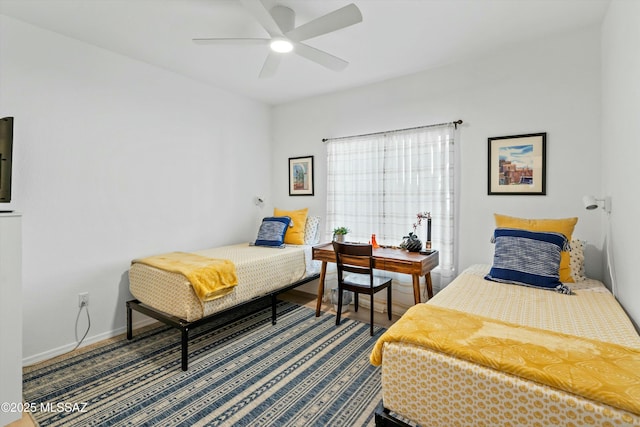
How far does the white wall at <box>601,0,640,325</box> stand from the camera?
65.0 inches

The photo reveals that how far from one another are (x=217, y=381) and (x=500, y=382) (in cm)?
183

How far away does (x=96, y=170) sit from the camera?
110 inches

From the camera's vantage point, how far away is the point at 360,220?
3846 millimetres

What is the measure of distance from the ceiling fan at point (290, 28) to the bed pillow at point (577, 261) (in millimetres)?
2352

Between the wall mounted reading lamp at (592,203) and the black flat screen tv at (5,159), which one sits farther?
the wall mounted reading lamp at (592,203)

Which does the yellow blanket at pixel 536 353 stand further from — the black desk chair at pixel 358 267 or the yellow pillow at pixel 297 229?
the yellow pillow at pixel 297 229

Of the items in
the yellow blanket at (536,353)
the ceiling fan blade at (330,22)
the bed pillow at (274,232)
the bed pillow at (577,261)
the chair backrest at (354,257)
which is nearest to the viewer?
the yellow blanket at (536,353)

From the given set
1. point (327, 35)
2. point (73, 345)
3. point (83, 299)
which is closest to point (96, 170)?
point (83, 299)

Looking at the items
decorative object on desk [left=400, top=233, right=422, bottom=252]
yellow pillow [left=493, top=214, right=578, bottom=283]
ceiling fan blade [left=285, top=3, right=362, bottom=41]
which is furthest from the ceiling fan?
yellow pillow [left=493, top=214, right=578, bottom=283]

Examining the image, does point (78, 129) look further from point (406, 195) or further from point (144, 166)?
point (406, 195)

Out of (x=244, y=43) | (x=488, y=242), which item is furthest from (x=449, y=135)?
(x=244, y=43)

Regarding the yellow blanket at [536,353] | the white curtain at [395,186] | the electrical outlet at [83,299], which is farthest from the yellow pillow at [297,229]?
the yellow blanket at [536,353]

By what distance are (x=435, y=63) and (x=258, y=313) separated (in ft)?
10.7

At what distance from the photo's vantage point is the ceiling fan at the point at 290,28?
190 centimetres
